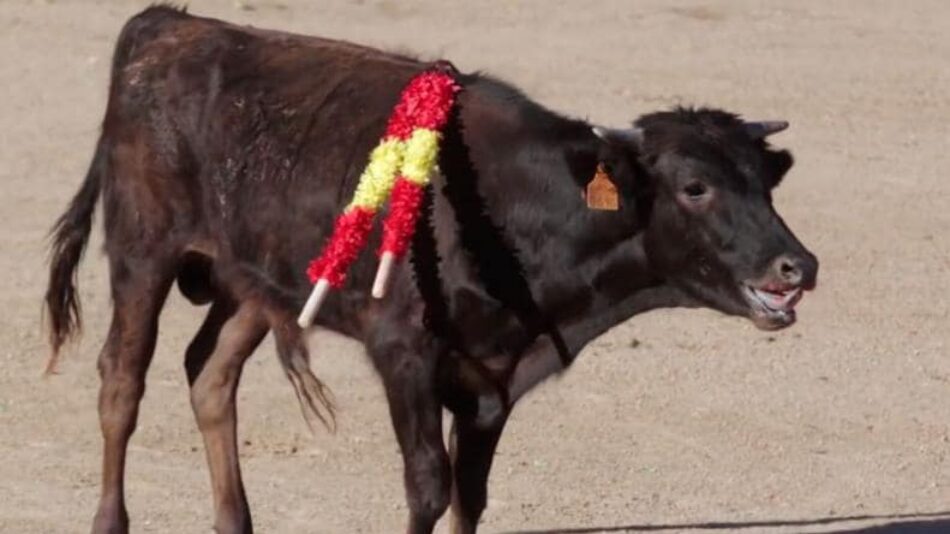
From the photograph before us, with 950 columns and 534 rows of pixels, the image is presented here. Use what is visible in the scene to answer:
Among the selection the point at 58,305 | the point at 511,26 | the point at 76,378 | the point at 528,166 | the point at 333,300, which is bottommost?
the point at 511,26

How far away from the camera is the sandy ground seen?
409 inches

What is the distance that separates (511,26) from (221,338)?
35.2ft

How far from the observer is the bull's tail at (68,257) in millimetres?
10227

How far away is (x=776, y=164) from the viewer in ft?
28.9

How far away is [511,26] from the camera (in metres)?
20.5

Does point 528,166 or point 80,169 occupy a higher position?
point 528,166

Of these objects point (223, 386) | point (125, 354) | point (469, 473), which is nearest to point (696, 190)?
Result: point (469, 473)

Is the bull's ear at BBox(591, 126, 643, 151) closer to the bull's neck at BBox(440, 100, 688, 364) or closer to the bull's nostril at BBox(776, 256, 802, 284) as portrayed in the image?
the bull's neck at BBox(440, 100, 688, 364)

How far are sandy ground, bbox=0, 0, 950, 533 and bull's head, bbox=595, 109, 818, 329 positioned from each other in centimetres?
168

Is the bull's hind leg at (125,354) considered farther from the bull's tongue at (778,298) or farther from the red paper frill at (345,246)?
the bull's tongue at (778,298)

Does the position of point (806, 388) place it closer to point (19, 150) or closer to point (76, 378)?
point (76, 378)

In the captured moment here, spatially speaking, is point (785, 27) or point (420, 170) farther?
point (785, 27)

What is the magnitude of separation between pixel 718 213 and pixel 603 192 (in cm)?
39

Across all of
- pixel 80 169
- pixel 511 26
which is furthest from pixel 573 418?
pixel 511 26
